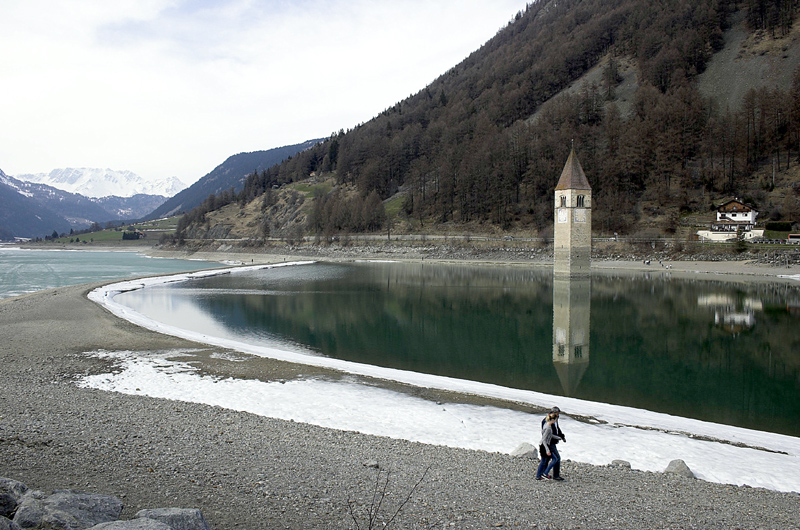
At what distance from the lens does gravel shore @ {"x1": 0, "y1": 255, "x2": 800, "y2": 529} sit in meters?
6.05

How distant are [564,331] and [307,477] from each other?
17.9 m

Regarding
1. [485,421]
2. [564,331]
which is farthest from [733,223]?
[485,421]

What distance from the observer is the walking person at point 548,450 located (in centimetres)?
730

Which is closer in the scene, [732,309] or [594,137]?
[732,309]

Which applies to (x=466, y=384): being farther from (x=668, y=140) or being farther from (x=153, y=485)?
(x=668, y=140)

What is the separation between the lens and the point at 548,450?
7359 millimetres

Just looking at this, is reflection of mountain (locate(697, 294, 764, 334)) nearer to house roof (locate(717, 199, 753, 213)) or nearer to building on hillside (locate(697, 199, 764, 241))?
building on hillside (locate(697, 199, 764, 241))

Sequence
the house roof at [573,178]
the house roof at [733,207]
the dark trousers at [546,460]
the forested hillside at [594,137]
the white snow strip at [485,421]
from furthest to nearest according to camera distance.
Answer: the forested hillside at [594,137], the house roof at [733,207], the house roof at [573,178], the white snow strip at [485,421], the dark trousers at [546,460]

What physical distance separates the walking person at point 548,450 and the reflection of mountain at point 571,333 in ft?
22.5

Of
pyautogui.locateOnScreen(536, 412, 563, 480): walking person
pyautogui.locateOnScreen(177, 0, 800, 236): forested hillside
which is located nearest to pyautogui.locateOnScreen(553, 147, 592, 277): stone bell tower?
pyautogui.locateOnScreen(177, 0, 800, 236): forested hillside

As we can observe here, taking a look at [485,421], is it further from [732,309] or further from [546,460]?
[732,309]

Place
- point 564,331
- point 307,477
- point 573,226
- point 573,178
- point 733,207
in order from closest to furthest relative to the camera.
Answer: point 307,477 < point 564,331 < point 573,226 < point 573,178 < point 733,207

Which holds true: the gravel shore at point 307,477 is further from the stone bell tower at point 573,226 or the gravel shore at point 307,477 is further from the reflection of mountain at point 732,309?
the stone bell tower at point 573,226

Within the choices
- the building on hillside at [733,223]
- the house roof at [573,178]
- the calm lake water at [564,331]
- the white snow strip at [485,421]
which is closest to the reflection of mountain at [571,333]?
the calm lake water at [564,331]
